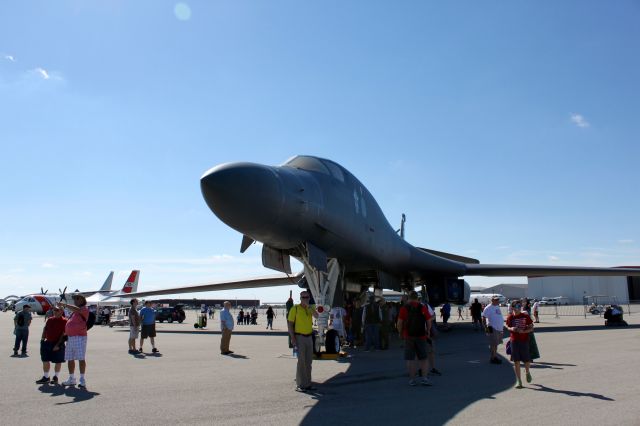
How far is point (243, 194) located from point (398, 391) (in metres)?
3.52

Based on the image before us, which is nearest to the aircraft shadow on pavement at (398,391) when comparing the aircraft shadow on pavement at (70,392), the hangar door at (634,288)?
the aircraft shadow on pavement at (70,392)

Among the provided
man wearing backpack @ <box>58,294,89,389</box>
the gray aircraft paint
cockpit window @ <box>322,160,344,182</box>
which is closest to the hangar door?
the gray aircraft paint

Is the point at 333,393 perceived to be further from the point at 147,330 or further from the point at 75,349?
the point at 147,330

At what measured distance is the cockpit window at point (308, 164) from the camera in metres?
10.1

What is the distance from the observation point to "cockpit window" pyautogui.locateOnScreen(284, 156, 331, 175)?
33.3 feet

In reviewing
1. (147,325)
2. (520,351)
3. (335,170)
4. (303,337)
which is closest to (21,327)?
(147,325)

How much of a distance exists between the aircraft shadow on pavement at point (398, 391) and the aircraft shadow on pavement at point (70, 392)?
9.70 ft

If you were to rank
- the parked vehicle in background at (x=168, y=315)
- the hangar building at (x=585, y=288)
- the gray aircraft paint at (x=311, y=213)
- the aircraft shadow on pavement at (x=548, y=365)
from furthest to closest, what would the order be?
the hangar building at (x=585, y=288), the parked vehicle in background at (x=168, y=315), the aircraft shadow on pavement at (x=548, y=365), the gray aircraft paint at (x=311, y=213)

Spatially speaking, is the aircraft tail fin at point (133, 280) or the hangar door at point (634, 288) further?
the hangar door at point (634, 288)

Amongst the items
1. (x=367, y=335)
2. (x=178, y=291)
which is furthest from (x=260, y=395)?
(x=178, y=291)

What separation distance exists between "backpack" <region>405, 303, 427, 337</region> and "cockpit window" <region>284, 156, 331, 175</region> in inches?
155

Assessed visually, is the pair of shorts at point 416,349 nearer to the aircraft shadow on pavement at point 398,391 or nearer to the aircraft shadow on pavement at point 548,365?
the aircraft shadow on pavement at point 398,391

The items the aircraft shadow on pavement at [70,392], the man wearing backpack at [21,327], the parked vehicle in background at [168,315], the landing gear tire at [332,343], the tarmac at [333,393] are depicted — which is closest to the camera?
the tarmac at [333,393]

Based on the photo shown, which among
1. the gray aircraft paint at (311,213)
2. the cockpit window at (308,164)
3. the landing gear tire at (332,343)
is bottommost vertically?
the landing gear tire at (332,343)
